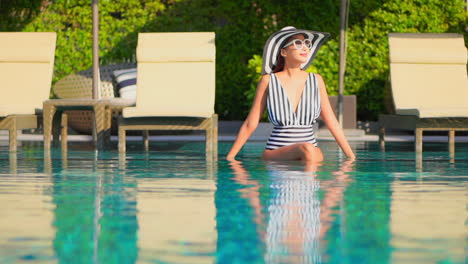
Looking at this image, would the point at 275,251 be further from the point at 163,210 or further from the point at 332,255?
the point at 163,210

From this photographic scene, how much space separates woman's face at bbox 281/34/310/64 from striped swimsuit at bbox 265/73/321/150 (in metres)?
0.17

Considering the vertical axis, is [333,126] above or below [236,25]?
below

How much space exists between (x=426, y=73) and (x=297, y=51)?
10.2ft

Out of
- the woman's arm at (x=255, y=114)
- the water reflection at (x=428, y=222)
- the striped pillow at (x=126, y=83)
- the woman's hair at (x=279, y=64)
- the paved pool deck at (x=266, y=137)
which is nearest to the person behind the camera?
the water reflection at (x=428, y=222)

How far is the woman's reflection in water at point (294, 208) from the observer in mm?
2754

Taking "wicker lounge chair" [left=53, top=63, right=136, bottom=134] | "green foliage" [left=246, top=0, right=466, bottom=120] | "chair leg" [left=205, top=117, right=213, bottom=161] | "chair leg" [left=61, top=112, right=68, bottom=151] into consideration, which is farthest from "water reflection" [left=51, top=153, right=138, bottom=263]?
"green foliage" [left=246, top=0, right=466, bottom=120]

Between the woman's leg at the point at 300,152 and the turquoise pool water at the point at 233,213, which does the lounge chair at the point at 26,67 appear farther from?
the woman's leg at the point at 300,152

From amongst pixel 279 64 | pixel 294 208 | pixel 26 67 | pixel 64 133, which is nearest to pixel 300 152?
pixel 279 64

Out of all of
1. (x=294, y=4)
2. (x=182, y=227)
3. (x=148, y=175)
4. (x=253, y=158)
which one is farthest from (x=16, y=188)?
(x=294, y=4)

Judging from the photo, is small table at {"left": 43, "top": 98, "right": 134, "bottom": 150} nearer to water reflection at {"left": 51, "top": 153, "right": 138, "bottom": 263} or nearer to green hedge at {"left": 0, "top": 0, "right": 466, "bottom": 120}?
water reflection at {"left": 51, "top": 153, "right": 138, "bottom": 263}

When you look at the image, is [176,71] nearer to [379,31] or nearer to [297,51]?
[297,51]

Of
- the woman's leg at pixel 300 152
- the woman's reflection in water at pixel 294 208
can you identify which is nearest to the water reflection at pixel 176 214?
the woman's reflection in water at pixel 294 208

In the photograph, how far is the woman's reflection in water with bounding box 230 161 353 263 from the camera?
2.75 meters

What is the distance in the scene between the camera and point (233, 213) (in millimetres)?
3660
